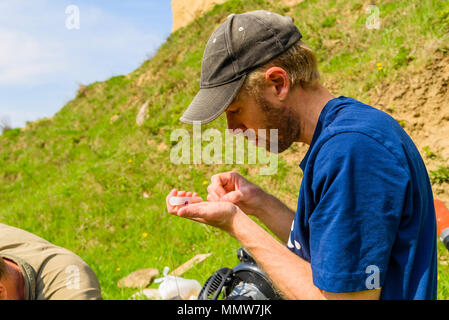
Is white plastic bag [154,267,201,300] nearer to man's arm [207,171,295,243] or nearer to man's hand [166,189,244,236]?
man's arm [207,171,295,243]

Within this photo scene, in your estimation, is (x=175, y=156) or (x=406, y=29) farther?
(x=175, y=156)

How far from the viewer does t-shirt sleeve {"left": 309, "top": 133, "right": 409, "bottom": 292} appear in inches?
47.0

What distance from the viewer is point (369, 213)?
1189mm

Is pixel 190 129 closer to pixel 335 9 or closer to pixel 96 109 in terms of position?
pixel 335 9

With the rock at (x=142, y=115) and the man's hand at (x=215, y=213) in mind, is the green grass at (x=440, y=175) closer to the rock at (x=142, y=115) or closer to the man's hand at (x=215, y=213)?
the man's hand at (x=215, y=213)

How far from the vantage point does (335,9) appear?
24.9 feet

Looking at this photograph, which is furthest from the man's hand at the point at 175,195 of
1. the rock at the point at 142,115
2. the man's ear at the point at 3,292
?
the rock at the point at 142,115

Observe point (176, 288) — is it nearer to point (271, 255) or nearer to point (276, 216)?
point (276, 216)

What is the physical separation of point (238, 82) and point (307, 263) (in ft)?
2.77

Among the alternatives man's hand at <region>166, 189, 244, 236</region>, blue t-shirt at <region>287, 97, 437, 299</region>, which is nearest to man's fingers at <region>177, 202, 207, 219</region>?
man's hand at <region>166, 189, 244, 236</region>

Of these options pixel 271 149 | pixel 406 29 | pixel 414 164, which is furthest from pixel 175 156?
pixel 414 164

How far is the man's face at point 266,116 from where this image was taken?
1.70 meters

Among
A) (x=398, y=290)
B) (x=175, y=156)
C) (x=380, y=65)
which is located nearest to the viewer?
(x=398, y=290)

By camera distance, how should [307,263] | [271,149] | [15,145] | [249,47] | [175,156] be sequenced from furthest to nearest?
[15,145] < [175,156] < [271,149] < [249,47] < [307,263]
